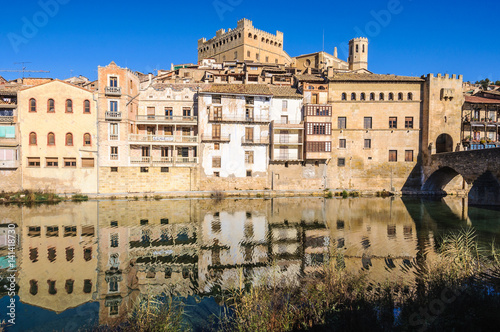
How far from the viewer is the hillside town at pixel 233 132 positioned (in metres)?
31.6

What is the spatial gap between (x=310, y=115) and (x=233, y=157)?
1010 cm

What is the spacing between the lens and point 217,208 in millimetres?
27156

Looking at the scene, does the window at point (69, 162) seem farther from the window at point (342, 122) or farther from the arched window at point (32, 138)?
the window at point (342, 122)

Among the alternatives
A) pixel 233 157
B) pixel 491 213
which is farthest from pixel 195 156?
pixel 491 213

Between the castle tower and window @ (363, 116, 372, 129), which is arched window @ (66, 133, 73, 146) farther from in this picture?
the castle tower

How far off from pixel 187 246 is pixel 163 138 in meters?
19.9

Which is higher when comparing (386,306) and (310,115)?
(310,115)

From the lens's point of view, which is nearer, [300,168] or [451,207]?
[451,207]

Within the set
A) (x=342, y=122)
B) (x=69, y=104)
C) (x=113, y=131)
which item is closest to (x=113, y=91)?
(x=113, y=131)

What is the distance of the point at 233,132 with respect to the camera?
3522 centimetres

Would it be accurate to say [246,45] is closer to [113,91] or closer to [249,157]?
[249,157]

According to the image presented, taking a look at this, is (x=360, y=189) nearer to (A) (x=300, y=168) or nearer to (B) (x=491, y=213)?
(A) (x=300, y=168)

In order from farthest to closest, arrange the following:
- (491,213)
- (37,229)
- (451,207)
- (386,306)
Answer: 1. (451,207)
2. (491,213)
3. (37,229)
4. (386,306)

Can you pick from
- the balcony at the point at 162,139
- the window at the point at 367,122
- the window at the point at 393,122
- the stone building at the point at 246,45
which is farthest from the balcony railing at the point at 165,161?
the stone building at the point at 246,45
